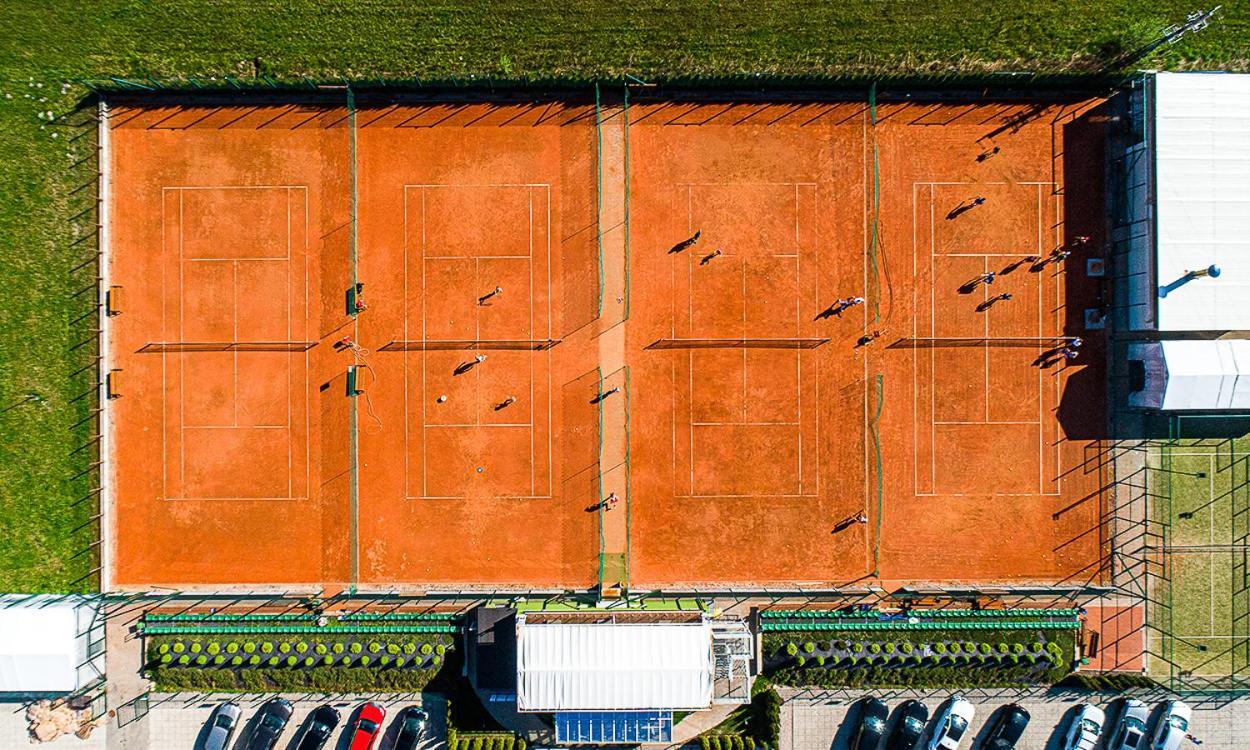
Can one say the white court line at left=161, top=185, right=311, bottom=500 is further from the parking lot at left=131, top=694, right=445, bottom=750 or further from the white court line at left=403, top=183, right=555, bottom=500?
the parking lot at left=131, top=694, right=445, bottom=750

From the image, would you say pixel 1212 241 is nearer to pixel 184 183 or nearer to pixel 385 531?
pixel 385 531

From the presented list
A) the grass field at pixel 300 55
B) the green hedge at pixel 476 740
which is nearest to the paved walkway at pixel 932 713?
the green hedge at pixel 476 740

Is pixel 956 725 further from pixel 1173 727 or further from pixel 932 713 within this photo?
pixel 1173 727

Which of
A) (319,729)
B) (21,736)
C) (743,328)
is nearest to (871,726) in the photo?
(743,328)

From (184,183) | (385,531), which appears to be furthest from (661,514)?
(184,183)

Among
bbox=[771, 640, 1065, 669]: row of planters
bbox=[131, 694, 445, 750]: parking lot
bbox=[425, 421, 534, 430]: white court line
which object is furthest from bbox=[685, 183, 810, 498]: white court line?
bbox=[131, 694, 445, 750]: parking lot
